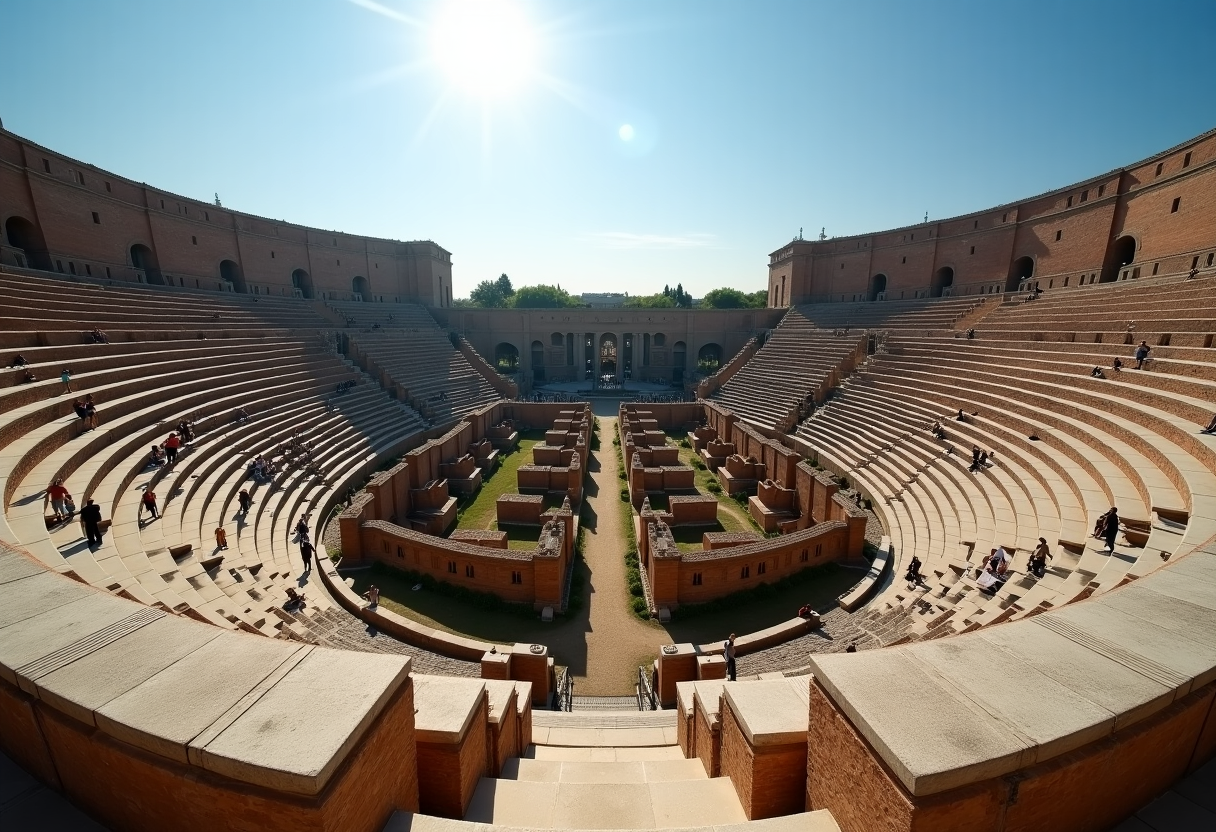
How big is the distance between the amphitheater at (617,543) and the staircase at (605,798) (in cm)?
3

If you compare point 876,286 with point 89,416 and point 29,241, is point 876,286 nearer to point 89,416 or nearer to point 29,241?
point 89,416

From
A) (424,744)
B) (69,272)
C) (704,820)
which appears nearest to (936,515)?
(704,820)

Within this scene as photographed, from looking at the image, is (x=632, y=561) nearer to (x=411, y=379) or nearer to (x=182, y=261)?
(x=411, y=379)

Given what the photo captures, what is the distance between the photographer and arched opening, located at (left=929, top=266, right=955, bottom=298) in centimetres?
3456

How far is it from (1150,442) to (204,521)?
68.7 feet

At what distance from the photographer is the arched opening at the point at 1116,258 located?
23969 millimetres

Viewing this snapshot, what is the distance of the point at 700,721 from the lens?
18.4ft

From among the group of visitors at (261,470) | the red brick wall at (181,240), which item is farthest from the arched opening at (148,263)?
the group of visitors at (261,470)

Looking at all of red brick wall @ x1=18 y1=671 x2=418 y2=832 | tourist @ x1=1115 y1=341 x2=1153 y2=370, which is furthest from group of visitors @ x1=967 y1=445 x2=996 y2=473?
red brick wall @ x1=18 y1=671 x2=418 y2=832

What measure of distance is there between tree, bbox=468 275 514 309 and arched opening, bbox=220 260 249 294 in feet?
169

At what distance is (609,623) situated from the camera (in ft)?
39.4

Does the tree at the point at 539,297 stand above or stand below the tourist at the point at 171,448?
above

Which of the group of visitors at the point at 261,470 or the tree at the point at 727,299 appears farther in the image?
the tree at the point at 727,299

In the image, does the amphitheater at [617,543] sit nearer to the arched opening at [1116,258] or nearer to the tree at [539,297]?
the arched opening at [1116,258]
